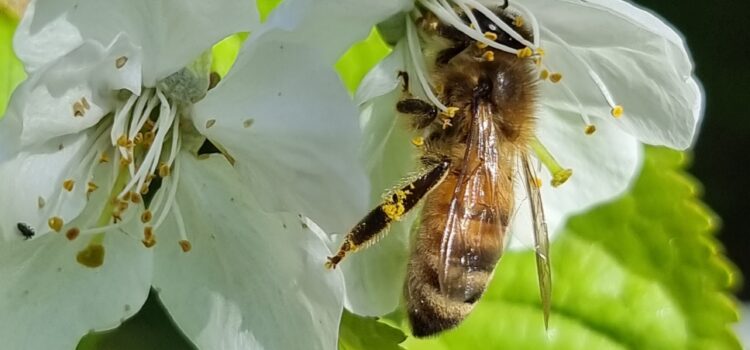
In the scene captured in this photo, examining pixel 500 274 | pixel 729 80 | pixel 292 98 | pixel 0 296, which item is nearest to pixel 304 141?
pixel 292 98

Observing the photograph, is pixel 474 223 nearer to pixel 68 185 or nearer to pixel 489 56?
pixel 489 56

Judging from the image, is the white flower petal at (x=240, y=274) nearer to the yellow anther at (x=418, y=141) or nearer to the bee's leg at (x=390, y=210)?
the bee's leg at (x=390, y=210)

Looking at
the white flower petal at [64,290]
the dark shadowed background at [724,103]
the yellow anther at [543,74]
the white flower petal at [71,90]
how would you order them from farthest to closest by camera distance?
the dark shadowed background at [724,103] → the yellow anther at [543,74] → the white flower petal at [64,290] → the white flower petal at [71,90]

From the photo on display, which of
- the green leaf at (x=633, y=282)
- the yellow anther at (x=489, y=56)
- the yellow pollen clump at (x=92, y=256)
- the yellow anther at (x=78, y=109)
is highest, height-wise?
the yellow anther at (x=78, y=109)

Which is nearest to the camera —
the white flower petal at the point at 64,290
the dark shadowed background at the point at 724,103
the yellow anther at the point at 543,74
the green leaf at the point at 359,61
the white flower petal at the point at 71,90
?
the white flower petal at the point at 71,90

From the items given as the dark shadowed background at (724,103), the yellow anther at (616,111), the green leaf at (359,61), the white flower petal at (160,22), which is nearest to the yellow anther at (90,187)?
the white flower petal at (160,22)

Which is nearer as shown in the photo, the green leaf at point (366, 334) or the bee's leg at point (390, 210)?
the bee's leg at point (390, 210)

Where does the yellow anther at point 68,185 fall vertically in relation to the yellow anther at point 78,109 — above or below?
below

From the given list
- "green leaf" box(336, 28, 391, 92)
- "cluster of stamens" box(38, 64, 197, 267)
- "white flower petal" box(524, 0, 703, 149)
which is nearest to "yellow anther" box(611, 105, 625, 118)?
"white flower petal" box(524, 0, 703, 149)

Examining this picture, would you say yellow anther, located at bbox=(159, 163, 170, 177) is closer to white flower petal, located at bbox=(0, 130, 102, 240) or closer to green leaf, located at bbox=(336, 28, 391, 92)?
white flower petal, located at bbox=(0, 130, 102, 240)
